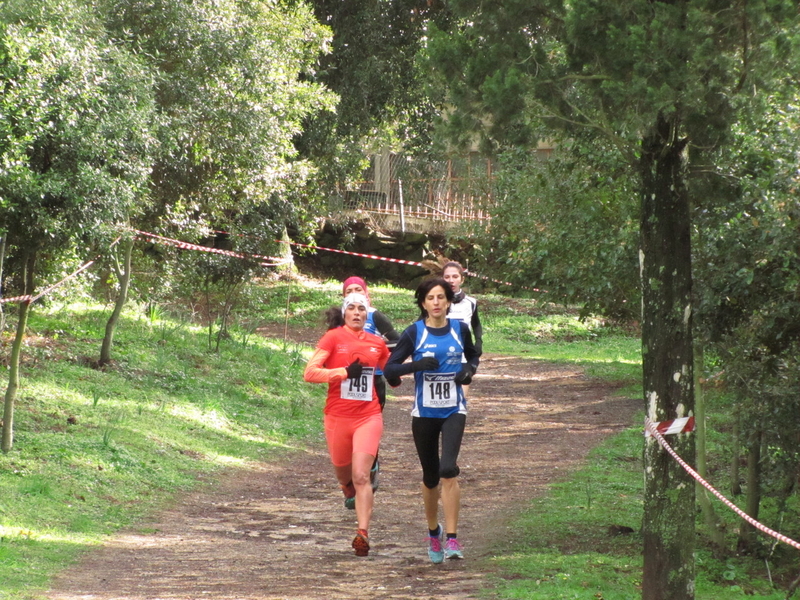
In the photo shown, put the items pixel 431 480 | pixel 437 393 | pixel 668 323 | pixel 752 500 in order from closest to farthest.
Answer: pixel 668 323
pixel 437 393
pixel 431 480
pixel 752 500

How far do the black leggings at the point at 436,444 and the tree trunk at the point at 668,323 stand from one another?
4.88 feet

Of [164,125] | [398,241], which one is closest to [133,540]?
[164,125]

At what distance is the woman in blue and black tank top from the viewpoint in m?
6.72

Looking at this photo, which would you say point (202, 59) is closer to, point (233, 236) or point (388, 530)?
point (233, 236)

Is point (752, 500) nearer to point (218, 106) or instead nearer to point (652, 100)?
point (652, 100)

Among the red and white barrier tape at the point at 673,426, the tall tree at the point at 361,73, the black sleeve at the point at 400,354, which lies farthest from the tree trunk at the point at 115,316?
the tall tree at the point at 361,73

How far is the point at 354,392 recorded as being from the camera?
23.3 ft

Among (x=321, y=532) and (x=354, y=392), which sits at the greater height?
(x=354, y=392)

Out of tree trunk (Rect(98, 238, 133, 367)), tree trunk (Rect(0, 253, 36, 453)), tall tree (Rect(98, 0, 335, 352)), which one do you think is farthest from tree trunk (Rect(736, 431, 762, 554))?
tree trunk (Rect(98, 238, 133, 367))

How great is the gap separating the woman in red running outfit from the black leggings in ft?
1.20

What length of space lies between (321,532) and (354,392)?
1.44 metres

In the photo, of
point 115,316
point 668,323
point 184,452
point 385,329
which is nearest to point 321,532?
point 385,329

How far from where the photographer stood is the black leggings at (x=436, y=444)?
6672 millimetres

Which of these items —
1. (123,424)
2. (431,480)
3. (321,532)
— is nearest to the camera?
(431,480)
